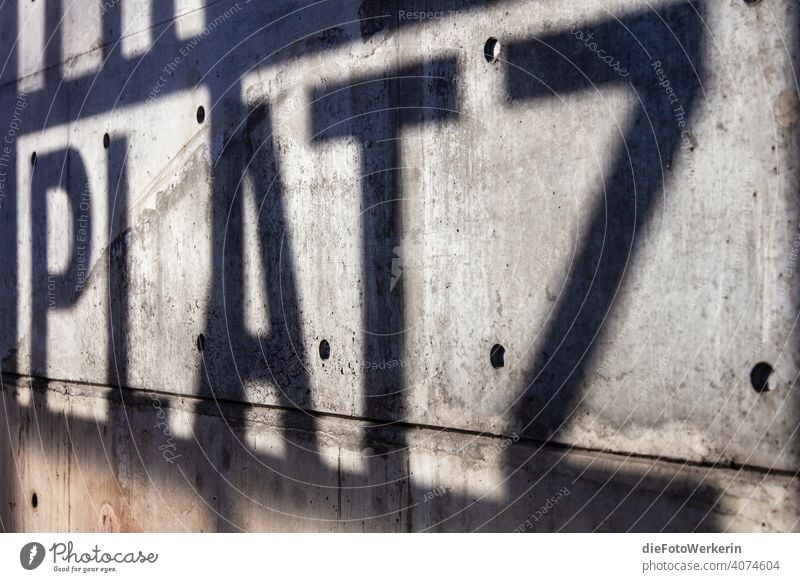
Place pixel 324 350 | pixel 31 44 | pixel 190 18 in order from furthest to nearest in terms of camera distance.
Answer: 1. pixel 31 44
2. pixel 190 18
3. pixel 324 350

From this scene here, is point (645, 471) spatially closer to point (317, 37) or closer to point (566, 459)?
point (566, 459)

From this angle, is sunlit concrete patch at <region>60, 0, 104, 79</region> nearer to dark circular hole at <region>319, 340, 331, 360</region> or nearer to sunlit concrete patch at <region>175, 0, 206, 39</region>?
sunlit concrete patch at <region>175, 0, 206, 39</region>

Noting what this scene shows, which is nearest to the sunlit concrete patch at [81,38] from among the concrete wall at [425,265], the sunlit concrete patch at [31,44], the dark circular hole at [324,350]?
the concrete wall at [425,265]

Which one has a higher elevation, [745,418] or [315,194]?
[315,194]

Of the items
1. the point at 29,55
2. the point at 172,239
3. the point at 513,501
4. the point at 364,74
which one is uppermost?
the point at 29,55

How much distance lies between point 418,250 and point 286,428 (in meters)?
0.96

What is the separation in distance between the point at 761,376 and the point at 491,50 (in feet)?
4.45

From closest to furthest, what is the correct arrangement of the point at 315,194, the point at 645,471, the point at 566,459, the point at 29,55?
the point at 645,471, the point at 566,459, the point at 315,194, the point at 29,55

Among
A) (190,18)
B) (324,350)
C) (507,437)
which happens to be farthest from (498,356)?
(190,18)

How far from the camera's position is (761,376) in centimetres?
265

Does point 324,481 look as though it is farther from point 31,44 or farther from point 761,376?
point 31,44

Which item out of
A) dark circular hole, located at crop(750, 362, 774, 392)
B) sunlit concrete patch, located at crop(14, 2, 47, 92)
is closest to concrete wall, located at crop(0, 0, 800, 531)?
dark circular hole, located at crop(750, 362, 774, 392)

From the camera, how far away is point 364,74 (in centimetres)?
371
